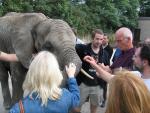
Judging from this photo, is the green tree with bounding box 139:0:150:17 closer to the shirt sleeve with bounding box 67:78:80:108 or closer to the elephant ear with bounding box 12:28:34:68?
the elephant ear with bounding box 12:28:34:68

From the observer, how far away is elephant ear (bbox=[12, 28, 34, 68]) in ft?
28.5

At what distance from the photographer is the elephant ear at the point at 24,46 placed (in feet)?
28.5

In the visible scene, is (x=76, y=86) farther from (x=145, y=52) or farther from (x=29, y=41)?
(x=29, y=41)

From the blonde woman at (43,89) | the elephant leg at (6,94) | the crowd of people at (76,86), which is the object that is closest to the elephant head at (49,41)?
the crowd of people at (76,86)

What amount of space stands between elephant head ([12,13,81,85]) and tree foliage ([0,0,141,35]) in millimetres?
20760

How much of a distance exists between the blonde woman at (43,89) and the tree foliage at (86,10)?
25481 mm

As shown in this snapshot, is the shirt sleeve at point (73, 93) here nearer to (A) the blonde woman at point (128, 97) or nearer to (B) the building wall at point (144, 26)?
(A) the blonde woman at point (128, 97)

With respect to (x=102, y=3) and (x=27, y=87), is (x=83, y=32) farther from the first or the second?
(x=27, y=87)

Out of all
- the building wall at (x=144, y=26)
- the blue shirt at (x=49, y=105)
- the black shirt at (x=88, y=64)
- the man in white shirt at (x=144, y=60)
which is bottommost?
the building wall at (x=144, y=26)

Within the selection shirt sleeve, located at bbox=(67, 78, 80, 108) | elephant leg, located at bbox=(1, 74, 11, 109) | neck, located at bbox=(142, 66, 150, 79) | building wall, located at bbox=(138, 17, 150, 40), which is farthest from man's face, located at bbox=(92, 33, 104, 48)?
building wall, located at bbox=(138, 17, 150, 40)

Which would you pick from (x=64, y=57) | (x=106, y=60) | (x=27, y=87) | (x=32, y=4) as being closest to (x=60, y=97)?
(x=27, y=87)

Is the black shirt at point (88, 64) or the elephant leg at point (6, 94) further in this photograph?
the elephant leg at point (6, 94)

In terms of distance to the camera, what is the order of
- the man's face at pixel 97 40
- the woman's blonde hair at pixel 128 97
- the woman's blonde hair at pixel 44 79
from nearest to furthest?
the woman's blonde hair at pixel 128 97
the woman's blonde hair at pixel 44 79
the man's face at pixel 97 40

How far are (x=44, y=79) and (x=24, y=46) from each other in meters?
4.79
